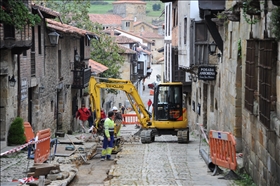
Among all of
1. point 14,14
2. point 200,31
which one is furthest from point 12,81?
point 200,31

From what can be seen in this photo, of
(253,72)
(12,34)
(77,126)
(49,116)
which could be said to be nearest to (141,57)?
(77,126)

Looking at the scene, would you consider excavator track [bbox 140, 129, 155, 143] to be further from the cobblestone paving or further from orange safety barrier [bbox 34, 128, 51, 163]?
orange safety barrier [bbox 34, 128, 51, 163]

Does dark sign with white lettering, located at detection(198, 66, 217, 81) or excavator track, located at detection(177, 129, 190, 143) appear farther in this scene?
excavator track, located at detection(177, 129, 190, 143)

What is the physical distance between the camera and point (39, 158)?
45.4ft

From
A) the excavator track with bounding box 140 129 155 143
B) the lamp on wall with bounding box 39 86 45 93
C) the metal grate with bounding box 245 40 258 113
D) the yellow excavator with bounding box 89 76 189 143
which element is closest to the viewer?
the metal grate with bounding box 245 40 258 113

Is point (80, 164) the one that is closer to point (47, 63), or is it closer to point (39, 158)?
point (39, 158)

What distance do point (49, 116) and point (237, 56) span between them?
36.3 feet

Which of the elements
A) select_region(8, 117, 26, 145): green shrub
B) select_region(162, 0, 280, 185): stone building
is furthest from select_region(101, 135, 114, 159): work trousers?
select_region(162, 0, 280, 185): stone building

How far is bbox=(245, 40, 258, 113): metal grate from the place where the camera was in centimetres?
1232

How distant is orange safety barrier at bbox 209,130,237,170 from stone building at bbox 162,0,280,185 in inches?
15.6

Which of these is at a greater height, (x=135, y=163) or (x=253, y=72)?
(x=253, y=72)

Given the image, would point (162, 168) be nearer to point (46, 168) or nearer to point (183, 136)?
point (46, 168)

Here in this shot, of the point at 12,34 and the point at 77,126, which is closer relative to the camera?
the point at 12,34

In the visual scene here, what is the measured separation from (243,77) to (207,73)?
Answer: 27.5 ft
